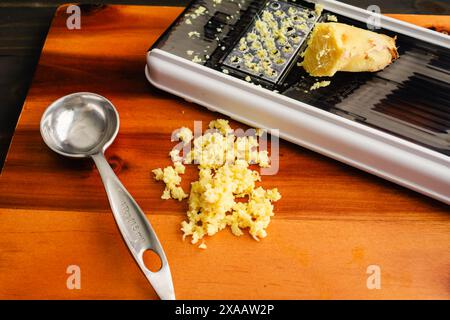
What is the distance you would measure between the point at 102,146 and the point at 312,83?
16.5 inches

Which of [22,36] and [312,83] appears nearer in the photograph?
[312,83]

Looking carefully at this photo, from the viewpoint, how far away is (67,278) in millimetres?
857

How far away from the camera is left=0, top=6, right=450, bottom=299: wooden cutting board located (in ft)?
2.78

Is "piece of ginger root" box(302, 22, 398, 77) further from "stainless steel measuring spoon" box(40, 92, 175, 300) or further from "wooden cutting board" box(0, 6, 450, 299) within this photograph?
"stainless steel measuring spoon" box(40, 92, 175, 300)

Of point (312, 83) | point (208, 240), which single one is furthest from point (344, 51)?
point (208, 240)

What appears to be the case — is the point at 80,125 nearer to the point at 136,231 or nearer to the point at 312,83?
the point at 136,231

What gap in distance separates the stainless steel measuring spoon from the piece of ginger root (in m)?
0.41

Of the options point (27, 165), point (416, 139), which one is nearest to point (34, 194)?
point (27, 165)

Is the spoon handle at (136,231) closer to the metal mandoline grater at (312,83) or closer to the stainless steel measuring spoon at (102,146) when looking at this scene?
the stainless steel measuring spoon at (102,146)

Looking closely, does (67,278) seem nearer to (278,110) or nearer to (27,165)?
(27,165)

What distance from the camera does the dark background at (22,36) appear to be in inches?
45.2

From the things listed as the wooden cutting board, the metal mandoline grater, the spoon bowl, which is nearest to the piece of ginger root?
the metal mandoline grater

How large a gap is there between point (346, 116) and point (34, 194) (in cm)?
59

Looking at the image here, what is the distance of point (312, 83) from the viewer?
3.16ft
